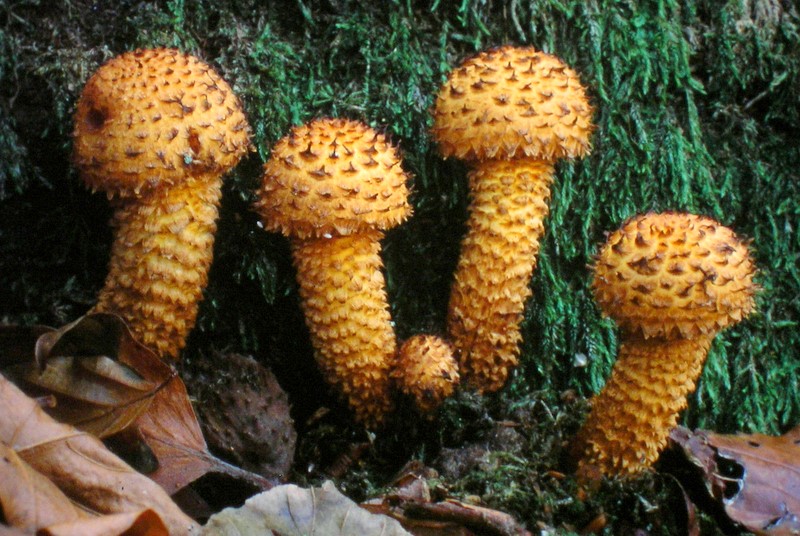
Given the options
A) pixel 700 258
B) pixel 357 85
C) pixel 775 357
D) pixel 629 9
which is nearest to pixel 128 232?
pixel 357 85

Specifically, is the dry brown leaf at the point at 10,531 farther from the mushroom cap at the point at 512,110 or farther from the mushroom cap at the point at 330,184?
the mushroom cap at the point at 512,110

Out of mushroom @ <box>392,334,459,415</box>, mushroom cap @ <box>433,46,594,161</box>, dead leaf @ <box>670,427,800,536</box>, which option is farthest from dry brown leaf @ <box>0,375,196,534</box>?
dead leaf @ <box>670,427,800,536</box>

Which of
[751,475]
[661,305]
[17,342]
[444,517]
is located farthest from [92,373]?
[751,475]

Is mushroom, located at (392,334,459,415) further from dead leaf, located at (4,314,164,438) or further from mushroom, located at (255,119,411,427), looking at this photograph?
dead leaf, located at (4,314,164,438)

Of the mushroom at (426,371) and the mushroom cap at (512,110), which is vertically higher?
the mushroom cap at (512,110)

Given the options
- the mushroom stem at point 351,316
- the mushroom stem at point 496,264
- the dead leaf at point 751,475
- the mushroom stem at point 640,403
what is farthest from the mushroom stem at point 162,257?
the dead leaf at point 751,475

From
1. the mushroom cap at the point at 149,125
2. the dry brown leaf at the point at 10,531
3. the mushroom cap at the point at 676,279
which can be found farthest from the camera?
the mushroom cap at the point at 149,125
